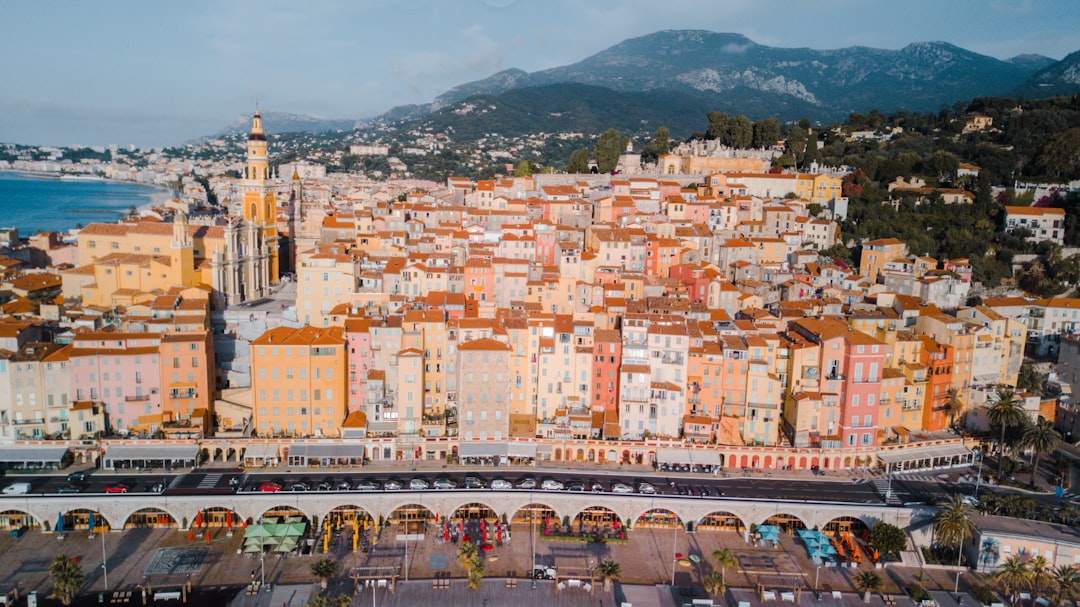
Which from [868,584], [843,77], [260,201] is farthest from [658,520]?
[843,77]

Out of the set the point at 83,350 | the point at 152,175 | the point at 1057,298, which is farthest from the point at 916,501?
the point at 152,175

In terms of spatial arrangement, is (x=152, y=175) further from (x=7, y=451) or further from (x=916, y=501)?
(x=916, y=501)

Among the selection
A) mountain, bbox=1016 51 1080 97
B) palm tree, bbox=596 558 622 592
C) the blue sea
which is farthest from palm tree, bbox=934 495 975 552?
the blue sea

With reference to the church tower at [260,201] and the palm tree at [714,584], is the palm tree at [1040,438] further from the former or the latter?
the church tower at [260,201]


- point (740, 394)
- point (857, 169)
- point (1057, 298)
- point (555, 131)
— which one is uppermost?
point (555, 131)

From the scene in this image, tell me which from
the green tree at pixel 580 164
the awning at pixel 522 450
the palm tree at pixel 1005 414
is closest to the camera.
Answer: the awning at pixel 522 450

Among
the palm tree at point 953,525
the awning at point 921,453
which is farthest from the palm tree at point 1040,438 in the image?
the palm tree at point 953,525

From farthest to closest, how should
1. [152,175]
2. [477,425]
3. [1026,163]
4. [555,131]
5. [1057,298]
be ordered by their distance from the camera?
1. [152,175]
2. [555,131]
3. [1026,163]
4. [1057,298]
5. [477,425]
